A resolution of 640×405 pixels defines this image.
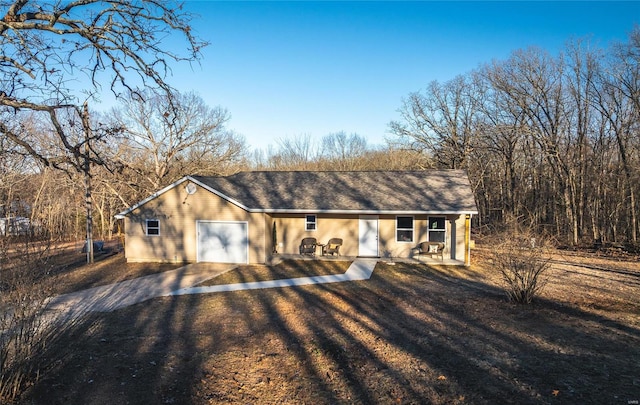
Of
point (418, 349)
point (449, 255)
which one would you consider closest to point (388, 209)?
point (449, 255)

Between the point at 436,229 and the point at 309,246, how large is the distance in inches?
224

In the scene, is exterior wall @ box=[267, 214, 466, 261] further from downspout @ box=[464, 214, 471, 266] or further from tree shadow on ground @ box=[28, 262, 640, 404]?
tree shadow on ground @ box=[28, 262, 640, 404]

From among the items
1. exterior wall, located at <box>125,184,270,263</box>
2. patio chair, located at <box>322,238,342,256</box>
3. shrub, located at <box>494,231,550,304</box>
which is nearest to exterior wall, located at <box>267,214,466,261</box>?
patio chair, located at <box>322,238,342,256</box>

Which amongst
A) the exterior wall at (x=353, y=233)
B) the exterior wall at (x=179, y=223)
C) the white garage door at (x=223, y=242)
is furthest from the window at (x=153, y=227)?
the exterior wall at (x=353, y=233)

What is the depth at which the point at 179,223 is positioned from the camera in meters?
16.5

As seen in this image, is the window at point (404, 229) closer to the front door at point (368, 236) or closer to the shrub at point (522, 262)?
the front door at point (368, 236)

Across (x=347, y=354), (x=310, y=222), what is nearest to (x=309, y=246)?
(x=310, y=222)

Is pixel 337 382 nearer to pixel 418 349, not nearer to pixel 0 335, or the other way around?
pixel 418 349

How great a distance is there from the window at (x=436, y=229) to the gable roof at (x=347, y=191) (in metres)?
0.91

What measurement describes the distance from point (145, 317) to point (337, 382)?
5.51m

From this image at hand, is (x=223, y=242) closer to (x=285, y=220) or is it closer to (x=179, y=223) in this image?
(x=179, y=223)

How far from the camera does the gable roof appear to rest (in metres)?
16.1

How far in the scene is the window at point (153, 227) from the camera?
16.7 m

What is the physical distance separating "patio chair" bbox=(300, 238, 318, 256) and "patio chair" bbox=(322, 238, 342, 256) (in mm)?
548
